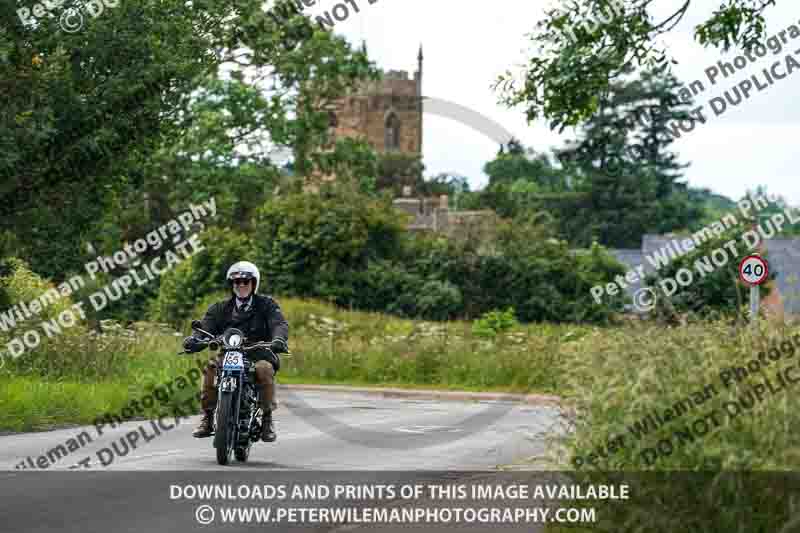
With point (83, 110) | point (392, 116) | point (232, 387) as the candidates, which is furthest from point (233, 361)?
point (392, 116)

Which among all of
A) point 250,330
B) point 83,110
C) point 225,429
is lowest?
point 225,429

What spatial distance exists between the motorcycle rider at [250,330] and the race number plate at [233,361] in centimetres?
24

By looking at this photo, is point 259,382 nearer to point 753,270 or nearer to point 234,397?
point 234,397

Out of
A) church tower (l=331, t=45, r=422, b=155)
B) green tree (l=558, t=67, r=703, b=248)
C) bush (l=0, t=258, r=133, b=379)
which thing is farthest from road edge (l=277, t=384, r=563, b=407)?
church tower (l=331, t=45, r=422, b=155)

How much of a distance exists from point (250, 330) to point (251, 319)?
4.4 inches

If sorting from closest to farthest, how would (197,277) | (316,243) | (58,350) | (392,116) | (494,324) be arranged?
(58,350), (494,324), (197,277), (316,243), (392,116)

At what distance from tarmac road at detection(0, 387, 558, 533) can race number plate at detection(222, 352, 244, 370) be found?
3.20 ft

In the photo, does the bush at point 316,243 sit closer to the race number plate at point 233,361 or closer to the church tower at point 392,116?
the race number plate at point 233,361

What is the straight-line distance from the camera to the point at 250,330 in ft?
46.3

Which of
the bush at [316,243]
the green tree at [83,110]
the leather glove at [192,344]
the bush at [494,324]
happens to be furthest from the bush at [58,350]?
the bush at [316,243]

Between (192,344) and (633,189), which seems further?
(633,189)

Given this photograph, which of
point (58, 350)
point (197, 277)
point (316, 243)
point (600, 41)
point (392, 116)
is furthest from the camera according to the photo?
point (392, 116)

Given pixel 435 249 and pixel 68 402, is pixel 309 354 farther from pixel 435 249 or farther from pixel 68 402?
pixel 435 249

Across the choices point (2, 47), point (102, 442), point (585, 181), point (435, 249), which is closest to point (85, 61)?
point (2, 47)
